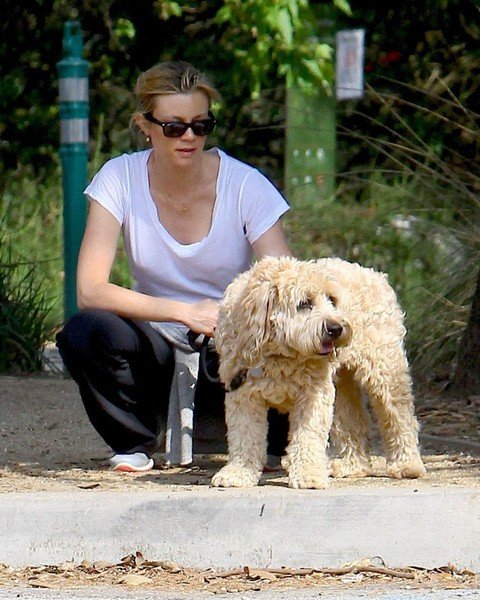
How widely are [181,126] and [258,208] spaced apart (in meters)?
0.40

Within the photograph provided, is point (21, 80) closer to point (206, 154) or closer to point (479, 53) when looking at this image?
point (479, 53)

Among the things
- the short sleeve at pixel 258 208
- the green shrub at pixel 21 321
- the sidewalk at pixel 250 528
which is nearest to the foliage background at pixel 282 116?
the green shrub at pixel 21 321

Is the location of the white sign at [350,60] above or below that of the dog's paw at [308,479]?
above

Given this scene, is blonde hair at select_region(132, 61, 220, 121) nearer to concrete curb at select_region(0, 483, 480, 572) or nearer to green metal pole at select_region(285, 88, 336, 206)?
concrete curb at select_region(0, 483, 480, 572)

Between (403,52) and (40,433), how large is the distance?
7.71m

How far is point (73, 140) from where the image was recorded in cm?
769

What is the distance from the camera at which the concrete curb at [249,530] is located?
392 centimetres

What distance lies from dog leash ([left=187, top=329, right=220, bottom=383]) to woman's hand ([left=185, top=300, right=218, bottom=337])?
0.41 ft

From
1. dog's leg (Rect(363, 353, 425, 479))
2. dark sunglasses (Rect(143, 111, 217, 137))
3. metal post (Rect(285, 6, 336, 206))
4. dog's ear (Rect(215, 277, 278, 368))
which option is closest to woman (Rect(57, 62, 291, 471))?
dark sunglasses (Rect(143, 111, 217, 137))

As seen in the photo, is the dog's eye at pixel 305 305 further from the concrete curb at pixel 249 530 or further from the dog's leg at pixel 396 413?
the concrete curb at pixel 249 530

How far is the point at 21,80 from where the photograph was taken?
1155 centimetres

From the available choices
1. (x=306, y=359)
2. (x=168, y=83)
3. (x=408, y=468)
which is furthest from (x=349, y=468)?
(x=168, y=83)

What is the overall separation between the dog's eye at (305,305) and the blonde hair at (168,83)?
1.02 meters

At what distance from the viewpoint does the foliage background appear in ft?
25.5
